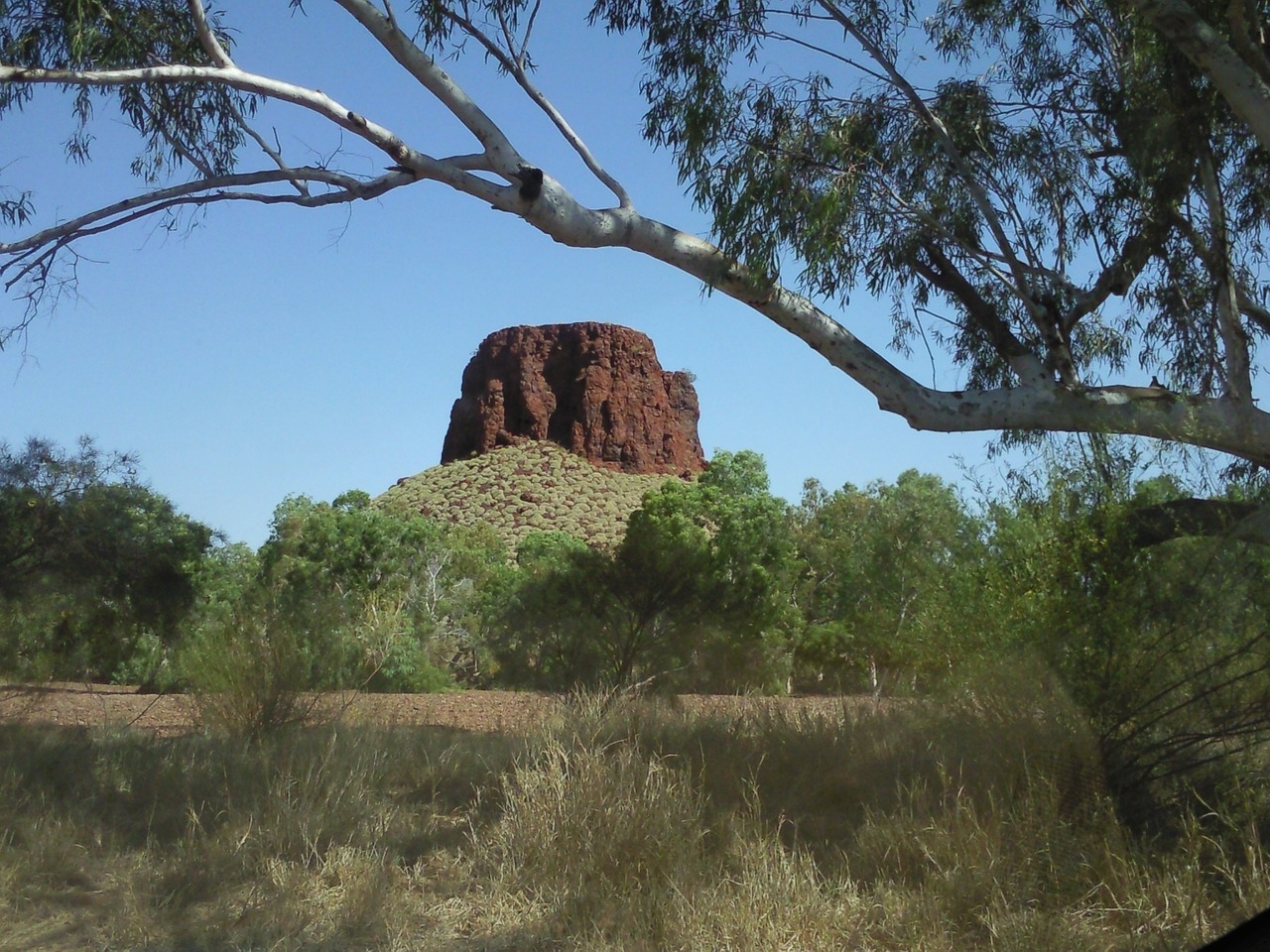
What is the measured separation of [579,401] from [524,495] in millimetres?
18575

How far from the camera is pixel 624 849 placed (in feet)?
19.0

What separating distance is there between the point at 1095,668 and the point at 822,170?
15.8 feet

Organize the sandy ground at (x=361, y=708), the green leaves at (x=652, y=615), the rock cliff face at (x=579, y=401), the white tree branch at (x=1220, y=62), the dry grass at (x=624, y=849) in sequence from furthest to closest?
the rock cliff face at (x=579, y=401) < the green leaves at (x=652, y=615) < the sandy ground at (x=361, y=708) < the white tree branch at (x=1220, y=62) < the dry grass at (x=624, y=849)

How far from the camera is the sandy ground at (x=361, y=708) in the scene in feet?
32.2

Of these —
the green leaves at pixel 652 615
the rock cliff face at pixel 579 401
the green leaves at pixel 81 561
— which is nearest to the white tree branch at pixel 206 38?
the green leaves at pixel 81 561

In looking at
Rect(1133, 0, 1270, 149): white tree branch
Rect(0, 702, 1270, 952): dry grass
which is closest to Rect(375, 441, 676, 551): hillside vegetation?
Rect(0, 702, 1270, 952): dry grass

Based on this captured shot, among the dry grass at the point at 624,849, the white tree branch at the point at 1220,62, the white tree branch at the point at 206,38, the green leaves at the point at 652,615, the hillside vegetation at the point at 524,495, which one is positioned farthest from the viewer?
the hillside vegetation at the point at 524,495

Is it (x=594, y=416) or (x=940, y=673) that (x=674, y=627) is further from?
(x=594, y=416)

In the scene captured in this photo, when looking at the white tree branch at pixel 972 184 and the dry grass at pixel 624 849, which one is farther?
the white tree branch at pixel 972 184

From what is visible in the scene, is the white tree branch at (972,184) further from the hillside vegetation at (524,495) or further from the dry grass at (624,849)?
the hillside vegetation at (524,495)

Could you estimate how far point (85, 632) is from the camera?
43.1 feet

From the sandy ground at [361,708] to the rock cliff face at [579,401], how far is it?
55514 millimetres

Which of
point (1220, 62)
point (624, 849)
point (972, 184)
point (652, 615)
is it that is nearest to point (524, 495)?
point (652, 615)

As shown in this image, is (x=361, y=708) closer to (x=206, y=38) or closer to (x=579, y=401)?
(x=206, y=38)
